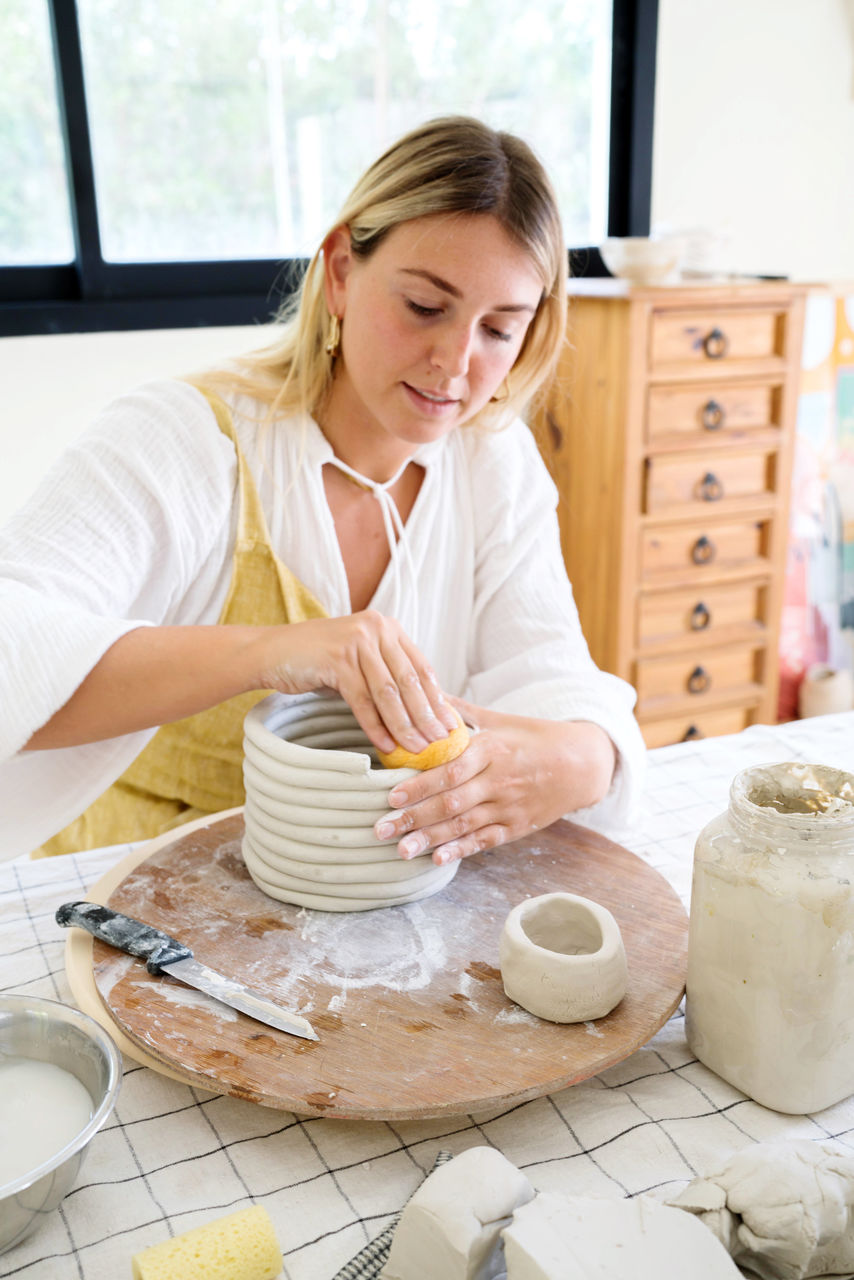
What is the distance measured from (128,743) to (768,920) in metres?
0.80

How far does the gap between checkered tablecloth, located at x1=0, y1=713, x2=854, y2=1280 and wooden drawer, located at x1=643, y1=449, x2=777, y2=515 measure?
205cm

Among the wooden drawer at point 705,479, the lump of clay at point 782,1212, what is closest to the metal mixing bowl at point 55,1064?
the lump of clay at point 782,1212

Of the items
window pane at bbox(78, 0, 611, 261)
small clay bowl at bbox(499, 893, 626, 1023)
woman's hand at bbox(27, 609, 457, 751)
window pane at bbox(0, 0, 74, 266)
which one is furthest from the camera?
window pane at bbox(78, 0, 611, 261)

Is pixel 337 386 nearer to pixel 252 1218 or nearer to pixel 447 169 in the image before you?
pixel 447 169

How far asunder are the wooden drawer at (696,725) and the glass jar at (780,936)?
7.26 ft

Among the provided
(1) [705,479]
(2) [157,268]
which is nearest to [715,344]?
(1) [705,479]

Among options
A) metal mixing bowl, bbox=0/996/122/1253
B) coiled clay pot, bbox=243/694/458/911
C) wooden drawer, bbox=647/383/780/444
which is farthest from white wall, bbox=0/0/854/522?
metal mixing bowl, bbox=0/996/122/1253

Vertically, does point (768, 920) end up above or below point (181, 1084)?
above

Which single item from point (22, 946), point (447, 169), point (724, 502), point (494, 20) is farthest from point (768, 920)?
point (494, 20)

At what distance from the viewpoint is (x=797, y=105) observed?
3324 millimetres

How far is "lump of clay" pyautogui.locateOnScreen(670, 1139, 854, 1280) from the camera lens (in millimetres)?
688

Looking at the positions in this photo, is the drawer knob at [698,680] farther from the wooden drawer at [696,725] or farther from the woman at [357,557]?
the woman at [357,557]

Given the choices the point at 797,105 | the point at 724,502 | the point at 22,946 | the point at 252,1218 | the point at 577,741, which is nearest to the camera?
the point at 252,1218

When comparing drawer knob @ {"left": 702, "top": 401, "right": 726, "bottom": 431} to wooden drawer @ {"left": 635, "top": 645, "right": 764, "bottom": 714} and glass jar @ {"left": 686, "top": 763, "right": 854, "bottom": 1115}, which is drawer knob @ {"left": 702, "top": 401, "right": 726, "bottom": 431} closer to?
wooden drawer @ {"left": 635, "top": 645, "right": 764, "bottom": 714}
